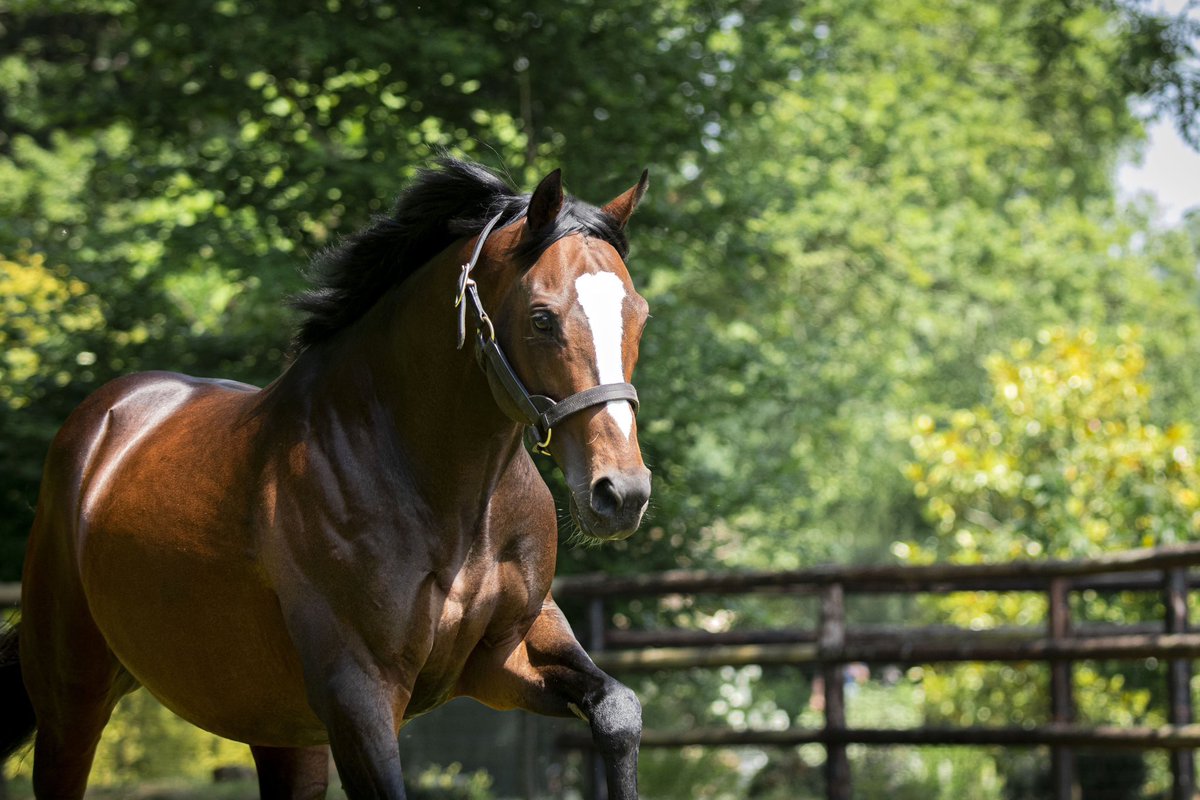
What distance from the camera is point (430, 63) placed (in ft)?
28.3

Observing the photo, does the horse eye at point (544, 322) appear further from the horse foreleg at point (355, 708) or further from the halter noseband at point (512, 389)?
the horse foreleg at point (355, 708)

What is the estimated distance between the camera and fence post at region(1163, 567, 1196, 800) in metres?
6.64

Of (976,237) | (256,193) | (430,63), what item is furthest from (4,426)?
(976,237)

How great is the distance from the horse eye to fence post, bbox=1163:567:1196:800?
4.88m

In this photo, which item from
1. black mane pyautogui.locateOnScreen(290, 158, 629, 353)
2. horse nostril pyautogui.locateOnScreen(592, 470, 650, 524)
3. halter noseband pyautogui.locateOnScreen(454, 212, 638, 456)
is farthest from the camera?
black mane pyautogui.locateOnScreen(290, 158, 629, 353)

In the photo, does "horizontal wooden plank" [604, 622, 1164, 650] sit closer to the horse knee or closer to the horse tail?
the horse tail

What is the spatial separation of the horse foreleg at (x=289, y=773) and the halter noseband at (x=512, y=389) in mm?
1612

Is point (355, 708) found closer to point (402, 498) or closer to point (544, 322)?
point (402, 498)

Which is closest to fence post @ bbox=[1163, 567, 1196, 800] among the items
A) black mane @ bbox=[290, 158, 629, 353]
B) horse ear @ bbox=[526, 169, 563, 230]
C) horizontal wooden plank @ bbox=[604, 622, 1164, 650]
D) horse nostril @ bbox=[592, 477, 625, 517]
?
horizontal wooden plank @ bbox=[604, 622, 1164, 650]

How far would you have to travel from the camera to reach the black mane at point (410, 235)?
327cm

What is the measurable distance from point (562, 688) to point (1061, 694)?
189 inches

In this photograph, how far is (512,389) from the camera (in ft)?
9.44

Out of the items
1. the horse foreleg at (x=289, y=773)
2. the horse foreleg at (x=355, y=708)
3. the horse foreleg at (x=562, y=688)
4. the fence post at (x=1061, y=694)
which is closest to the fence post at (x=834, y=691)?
the fence post at (x=1061, y=694)

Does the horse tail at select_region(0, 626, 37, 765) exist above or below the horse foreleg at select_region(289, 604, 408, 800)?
below
